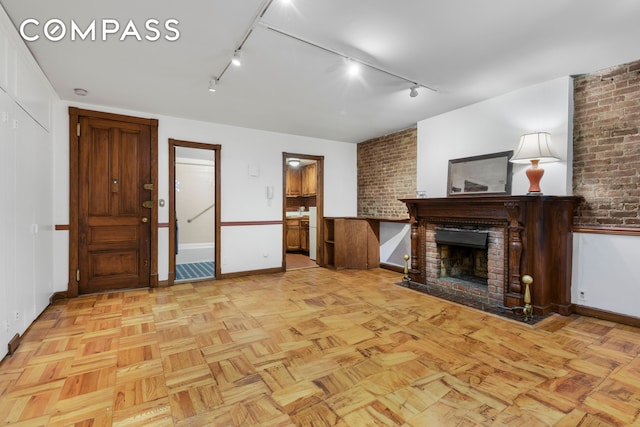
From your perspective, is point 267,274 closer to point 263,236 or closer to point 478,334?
point 263,236

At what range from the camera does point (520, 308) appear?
3020 mm

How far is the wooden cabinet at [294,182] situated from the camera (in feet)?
24.7

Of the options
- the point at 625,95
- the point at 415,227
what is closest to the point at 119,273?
the point at 415,227

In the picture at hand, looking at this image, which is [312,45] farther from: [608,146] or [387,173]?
[387,173]

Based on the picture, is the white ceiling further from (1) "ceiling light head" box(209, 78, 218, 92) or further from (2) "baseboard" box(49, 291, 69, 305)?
(2) "baseboard" box(49, 291, 69, 305)

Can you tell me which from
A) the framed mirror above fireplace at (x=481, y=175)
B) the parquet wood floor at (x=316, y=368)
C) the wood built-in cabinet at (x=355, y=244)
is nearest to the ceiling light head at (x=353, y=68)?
the framed mirror above fireplace at (x=481, y=175)

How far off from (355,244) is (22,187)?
4262 mm

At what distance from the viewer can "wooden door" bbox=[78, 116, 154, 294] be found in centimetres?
375

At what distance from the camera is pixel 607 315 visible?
9.32ft

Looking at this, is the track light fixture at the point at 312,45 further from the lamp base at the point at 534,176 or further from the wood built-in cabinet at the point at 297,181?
the wood built-in cabinet at the point at 297,181

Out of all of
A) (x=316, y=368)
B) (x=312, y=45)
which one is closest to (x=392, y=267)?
(x=316, y=368)

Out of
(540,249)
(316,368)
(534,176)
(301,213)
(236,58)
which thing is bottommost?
(316,368)

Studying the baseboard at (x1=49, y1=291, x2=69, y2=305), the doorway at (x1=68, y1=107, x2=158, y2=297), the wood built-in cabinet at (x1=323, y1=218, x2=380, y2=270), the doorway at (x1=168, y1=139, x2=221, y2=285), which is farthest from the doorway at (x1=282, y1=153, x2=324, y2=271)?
the baseboard at (x1=49, y1=291, x2=69, y2=305)

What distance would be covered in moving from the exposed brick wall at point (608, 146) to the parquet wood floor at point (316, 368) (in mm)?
1081
